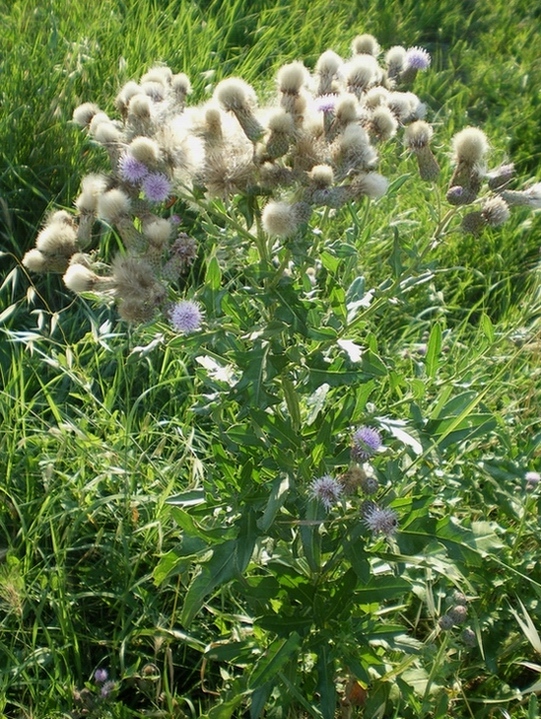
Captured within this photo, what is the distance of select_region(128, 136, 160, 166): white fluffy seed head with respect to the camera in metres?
1.71

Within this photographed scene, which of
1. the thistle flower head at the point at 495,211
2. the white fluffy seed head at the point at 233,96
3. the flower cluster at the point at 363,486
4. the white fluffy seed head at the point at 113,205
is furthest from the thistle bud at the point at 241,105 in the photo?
the flower cluster at the point at 363,486

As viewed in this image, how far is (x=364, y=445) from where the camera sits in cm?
182

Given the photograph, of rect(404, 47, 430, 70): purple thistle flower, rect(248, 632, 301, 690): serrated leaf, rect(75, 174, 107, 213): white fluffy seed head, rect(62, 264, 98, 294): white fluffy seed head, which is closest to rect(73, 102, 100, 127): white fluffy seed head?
rect(75, 174, 107, 213): white fluffy seed head

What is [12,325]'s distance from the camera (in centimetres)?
316

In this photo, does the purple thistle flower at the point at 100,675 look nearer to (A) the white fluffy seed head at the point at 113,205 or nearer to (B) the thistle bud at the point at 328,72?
(A) the white fluffy seed head at the point at 113,205

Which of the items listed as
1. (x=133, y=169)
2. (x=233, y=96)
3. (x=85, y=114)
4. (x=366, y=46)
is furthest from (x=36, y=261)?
(x=366, y=46)

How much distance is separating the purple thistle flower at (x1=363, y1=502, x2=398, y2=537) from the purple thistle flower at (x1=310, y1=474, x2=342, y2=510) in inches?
3.2

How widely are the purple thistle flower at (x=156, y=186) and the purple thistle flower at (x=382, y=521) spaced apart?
0.80 metres

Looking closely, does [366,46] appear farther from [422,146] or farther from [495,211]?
[495,211]

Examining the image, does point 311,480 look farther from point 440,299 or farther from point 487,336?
point 440,299

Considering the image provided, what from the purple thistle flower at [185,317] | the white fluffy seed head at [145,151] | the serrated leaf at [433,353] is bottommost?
the serrated leaf at [433,353]

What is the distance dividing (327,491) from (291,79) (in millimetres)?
895

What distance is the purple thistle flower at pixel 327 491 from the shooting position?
1.78 m

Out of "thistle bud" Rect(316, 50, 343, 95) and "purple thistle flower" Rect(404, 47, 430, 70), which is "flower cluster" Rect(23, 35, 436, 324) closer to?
"thistle bud" Rect(316, 50, 343, 95)
